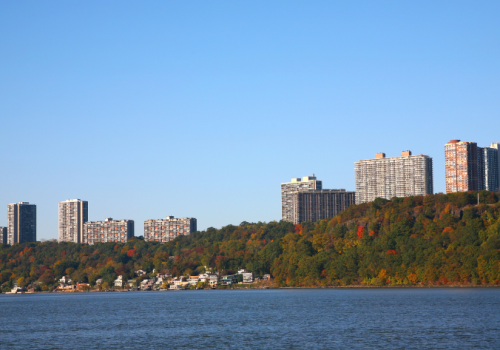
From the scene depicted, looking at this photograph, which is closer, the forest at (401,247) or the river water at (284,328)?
the river water at (284,328)

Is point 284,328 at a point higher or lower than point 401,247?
lower

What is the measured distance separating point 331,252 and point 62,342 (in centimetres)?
12062

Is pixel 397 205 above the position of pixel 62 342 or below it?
above

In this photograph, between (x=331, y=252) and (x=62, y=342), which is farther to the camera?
(x=331, y=252)

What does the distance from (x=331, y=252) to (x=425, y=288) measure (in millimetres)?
34698

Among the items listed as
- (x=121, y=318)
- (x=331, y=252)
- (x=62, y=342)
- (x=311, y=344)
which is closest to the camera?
(x=311, y=344)

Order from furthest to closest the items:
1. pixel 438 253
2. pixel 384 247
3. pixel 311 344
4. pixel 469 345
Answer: pixel 384 247 < pixel 438 253 < pixel 311 344 < pixel 469 345

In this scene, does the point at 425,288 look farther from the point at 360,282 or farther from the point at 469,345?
the point at 469,345

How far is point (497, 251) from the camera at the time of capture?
438 feet

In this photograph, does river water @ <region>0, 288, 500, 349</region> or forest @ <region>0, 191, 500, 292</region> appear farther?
forest @ <region>0, 191, 500, 292</region>

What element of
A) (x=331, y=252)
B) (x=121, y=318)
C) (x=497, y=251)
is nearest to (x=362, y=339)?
(x=121, y=318)

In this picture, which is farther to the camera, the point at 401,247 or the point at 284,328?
the point at 401,247

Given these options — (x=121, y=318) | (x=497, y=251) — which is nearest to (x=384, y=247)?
(x=497, y=251)

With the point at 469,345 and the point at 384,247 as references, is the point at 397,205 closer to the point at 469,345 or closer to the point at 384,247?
the point at 384,247
